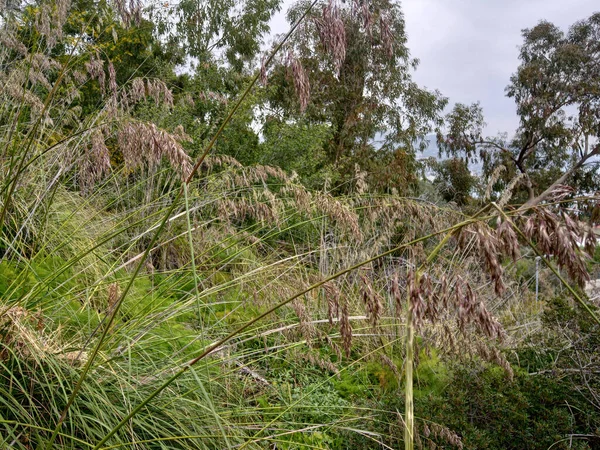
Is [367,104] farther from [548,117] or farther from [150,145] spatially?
[150,145]

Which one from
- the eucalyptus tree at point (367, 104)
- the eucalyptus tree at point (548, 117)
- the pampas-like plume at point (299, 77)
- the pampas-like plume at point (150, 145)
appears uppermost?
the eucalyptus tree at point (548, 117)

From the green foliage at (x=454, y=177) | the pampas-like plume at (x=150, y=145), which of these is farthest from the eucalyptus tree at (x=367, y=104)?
the pampas-like plume at (x=150, y=145)

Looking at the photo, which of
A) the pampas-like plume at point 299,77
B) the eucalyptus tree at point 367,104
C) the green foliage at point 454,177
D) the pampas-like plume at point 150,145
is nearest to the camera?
the pampas-like plume at point 299,77

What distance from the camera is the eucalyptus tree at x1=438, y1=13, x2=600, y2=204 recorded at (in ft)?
75.1

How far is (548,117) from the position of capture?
76.5 feet

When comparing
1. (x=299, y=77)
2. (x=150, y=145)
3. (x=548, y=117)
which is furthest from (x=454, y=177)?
(x=299, y=77)

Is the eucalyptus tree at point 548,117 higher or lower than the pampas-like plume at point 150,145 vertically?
higher

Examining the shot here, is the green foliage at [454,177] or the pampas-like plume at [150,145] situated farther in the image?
the green foliage at [454,177]

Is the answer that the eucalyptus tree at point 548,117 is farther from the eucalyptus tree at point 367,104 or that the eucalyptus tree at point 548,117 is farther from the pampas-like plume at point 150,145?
the pampas-like plume at point 150,145

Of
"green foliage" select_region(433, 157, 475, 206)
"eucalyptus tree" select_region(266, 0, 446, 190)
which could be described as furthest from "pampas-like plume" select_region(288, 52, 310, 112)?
"green foliage" select_region(433, 157, 475, 206)

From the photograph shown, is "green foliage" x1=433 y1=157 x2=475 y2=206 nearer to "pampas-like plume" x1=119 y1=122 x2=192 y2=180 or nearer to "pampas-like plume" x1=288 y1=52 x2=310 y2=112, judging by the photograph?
"pampas-like plume" x1=119 y1=122 x2=192 y2=180

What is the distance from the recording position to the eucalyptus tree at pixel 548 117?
22.9 meters

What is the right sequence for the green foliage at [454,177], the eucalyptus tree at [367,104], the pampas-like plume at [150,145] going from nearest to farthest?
the pampas-like plume at [150,145] → the eucalyptus tree at [367,104] → the green foliage at [454,177]

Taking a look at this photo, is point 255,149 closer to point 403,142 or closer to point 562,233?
point 562,233
